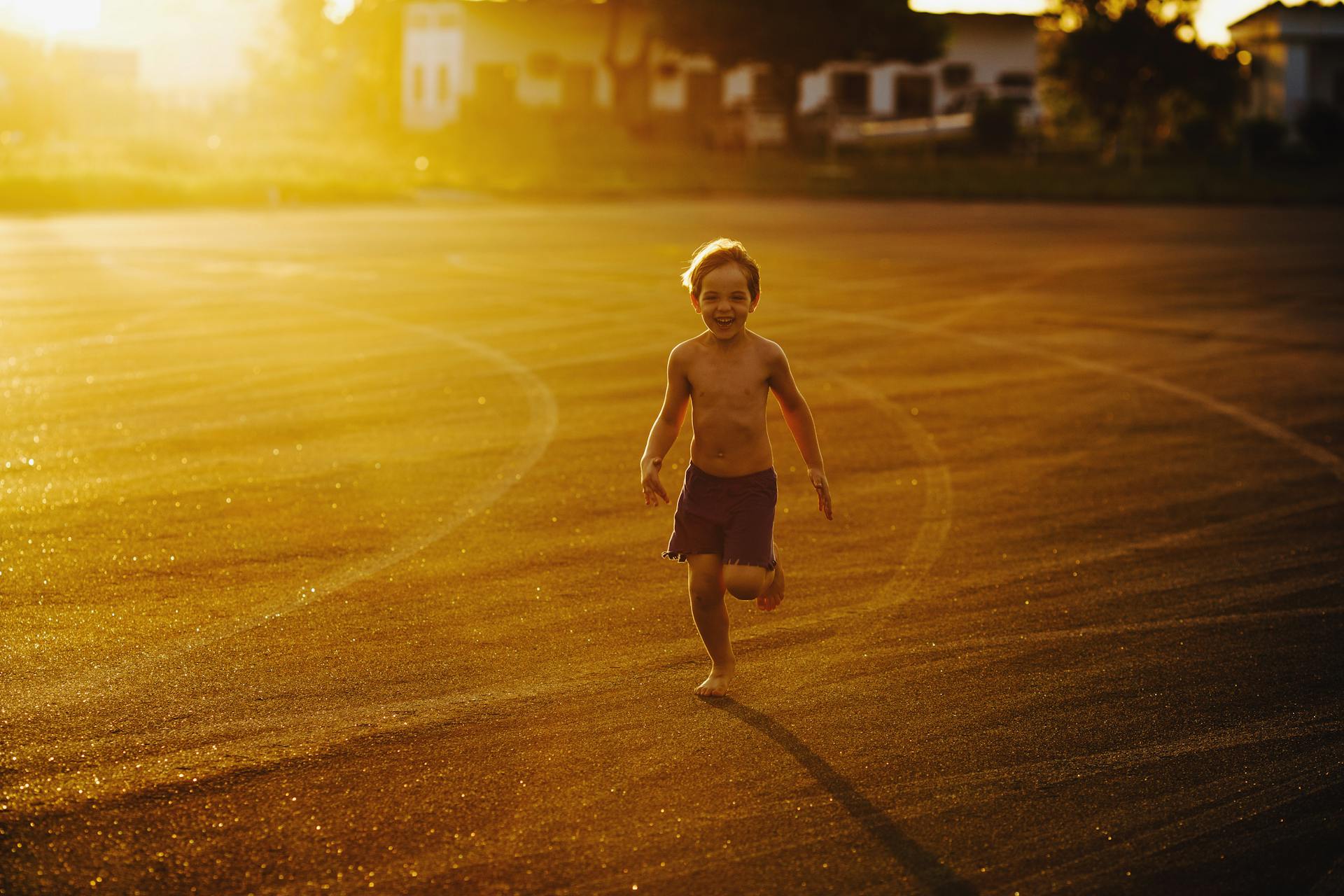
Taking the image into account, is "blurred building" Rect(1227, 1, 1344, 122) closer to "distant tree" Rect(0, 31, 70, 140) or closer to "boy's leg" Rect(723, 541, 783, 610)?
"distant tree" Rect(0, 31, 70, 140)

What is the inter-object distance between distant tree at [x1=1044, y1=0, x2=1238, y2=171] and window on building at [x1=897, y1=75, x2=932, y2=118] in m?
11.5

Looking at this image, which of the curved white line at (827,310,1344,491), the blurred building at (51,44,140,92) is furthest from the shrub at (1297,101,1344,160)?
the blurred building at (51,44,140,92)

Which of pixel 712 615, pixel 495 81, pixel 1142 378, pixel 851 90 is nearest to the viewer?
pixel 712 615

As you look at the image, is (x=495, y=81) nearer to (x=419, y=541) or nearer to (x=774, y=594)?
(x=419, y=541)

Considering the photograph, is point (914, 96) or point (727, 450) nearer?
point (727, 450)

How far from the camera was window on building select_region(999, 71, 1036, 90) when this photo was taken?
2486 inches

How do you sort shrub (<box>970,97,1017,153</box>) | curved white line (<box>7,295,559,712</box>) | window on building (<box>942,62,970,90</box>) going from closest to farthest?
curved white line (<box>7,295,559,712</box>) → shrub (<box>970,97,1017,153</box>) → window on building (<box>942,62,970,90</box>)

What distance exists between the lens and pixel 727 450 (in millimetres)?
5289

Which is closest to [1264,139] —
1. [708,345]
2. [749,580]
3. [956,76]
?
[956,76]

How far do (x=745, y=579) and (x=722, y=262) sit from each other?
101cm

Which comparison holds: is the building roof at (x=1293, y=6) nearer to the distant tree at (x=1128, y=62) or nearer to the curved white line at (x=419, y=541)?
the distant tree at (x=1128, y=62)

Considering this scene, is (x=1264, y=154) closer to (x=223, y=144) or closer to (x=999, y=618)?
(x=223, y=144)

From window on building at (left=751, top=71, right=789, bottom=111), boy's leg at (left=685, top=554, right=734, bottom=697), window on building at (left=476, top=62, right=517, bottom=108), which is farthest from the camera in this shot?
window on building at (left=476, top=62, right=517, bottom=108)

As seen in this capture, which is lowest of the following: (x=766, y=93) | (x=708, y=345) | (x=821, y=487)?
(x=821, y=487)
